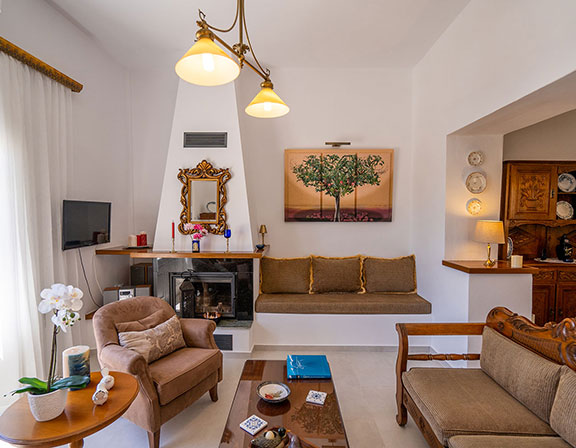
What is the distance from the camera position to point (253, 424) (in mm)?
1700

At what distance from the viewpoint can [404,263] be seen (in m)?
4.05

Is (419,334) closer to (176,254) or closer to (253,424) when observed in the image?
(253,424)

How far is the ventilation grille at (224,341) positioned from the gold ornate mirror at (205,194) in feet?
3.74

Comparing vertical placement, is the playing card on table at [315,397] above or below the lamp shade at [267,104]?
below

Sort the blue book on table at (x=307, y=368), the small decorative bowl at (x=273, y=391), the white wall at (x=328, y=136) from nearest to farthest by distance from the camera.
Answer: the small decorative bowl at (x=273, y=391), the blue book on table at (x=307, y=368), the white wall at (x=328, y=136)

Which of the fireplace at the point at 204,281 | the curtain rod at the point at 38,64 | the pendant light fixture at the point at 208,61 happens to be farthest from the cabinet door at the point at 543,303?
the curtain rod at the point at 38,64

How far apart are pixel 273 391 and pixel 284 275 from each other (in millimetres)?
2033

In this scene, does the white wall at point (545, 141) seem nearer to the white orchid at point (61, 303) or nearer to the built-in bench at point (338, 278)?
the built-in bench at point (338, 278)

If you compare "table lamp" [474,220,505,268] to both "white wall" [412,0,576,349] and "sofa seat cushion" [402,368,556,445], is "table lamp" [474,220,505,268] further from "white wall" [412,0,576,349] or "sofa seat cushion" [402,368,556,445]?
"sofa seat cushion" [402,368,556,445]

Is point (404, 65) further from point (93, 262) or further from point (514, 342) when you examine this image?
point (93, 262)

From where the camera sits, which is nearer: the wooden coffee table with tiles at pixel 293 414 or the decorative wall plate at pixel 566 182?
the wooden coffee table with tiles at pixel 293 414

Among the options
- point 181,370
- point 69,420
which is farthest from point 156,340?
point 69,420

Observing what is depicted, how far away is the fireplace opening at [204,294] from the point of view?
3.62 metres

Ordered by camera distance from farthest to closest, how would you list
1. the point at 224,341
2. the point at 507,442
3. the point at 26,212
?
1. the point at 224,341
2. the point at 26,212
3. the point at 507,442
